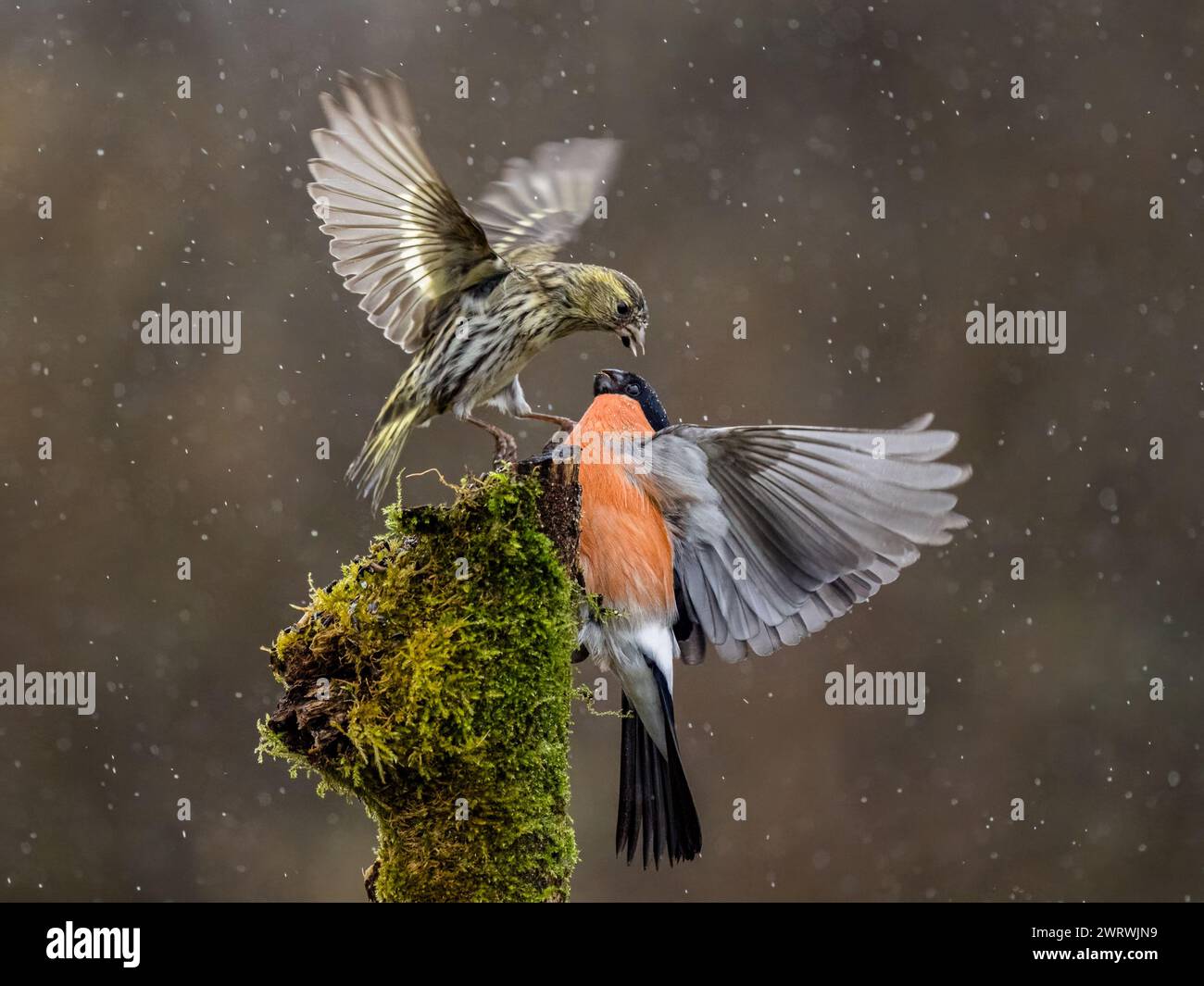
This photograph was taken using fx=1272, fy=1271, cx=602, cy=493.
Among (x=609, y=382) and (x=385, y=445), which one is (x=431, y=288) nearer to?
(x=385, y=445)

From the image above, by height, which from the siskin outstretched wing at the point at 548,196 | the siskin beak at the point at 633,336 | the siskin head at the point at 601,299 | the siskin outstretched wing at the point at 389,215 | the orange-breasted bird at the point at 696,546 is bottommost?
the orange-breasted bird at the point at 696,546

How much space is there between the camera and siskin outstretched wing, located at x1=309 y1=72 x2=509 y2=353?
10.3 feet

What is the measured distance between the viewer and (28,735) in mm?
7430

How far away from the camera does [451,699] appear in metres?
2.59

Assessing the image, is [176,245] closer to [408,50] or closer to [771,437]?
[408,50]

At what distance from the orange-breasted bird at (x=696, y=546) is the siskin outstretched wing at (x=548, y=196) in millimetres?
1013

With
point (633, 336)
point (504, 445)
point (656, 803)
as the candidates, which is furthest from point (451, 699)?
point (633, 336)

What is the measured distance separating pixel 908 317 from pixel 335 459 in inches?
140

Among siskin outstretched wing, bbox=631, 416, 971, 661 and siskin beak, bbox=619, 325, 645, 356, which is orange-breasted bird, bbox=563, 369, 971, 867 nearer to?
siskin outstretched wing, bbox=631, 416, 971, 661

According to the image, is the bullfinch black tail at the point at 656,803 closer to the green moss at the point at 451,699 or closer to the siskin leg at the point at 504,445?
the green moss at the point at 451,699

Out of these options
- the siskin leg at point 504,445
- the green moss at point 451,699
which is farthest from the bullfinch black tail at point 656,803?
the siskin leg at point 504,445

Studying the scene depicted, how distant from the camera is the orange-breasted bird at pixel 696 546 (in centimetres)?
305

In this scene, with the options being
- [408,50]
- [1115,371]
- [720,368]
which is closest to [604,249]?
[720,368]

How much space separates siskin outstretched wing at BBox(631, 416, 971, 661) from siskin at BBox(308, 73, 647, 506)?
48 cm
